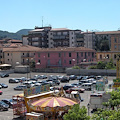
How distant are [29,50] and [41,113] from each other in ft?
173

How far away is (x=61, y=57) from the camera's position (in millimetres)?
68938

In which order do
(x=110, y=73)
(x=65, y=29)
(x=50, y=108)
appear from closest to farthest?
(x=50, y=108) < (x=110, y=73) < (x=65, y=29)

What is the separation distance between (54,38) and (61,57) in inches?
1121

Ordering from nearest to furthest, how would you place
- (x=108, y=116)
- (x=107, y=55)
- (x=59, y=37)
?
(x=108, y=116) < (x=107, y=55) < (x=59, y=37)

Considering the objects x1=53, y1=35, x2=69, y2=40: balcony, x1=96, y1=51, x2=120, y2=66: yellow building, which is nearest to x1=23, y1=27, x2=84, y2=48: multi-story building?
x1=53, y1=35, x2=69, y2=40: balcony

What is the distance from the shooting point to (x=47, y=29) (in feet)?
328

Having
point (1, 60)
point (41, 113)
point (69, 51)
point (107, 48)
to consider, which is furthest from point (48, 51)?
point (41, 113)

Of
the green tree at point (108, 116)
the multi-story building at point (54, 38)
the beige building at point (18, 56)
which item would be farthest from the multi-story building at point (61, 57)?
the green tree at point (108, 116)

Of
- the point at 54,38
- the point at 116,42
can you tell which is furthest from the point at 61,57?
the point at 54,38

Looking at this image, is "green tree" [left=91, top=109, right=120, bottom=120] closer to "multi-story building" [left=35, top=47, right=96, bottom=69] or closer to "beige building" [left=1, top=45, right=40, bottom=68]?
"multi-story building" [left=35, top=47, right=96, bottom=69]

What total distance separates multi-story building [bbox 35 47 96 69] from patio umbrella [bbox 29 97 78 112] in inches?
1689

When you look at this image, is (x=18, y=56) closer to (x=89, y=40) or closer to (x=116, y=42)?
(x=116, y=42)

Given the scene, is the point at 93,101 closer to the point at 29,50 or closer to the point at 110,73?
the point at 110,73

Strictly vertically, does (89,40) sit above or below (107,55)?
above
